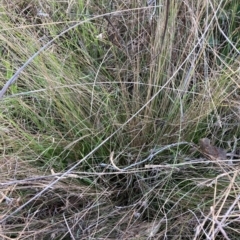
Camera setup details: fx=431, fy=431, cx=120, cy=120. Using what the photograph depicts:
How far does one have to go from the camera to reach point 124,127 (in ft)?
3.40

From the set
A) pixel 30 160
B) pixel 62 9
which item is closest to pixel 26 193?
pixel 30 160

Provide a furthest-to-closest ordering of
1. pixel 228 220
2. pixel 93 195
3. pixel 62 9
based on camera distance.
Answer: pixel 62 9 < pixel 93 195 < pixel 228 220

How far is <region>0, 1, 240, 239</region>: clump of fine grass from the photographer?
36.6 inches

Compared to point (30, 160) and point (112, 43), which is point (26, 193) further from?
point (112, 43)

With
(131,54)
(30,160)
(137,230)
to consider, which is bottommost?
(137,230)

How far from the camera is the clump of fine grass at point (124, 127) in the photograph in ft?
3.05

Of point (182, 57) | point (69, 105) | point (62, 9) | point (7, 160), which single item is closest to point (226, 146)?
point (182, 57)

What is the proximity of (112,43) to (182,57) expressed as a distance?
0.20m

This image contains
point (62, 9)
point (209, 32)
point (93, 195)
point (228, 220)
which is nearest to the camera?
point (228, 220)

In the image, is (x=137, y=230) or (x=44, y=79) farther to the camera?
(x=44, y=79)

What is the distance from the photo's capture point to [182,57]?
1067mm

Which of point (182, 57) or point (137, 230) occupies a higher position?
point (182, 57)

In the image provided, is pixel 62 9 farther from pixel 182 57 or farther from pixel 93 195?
pixel 93 195

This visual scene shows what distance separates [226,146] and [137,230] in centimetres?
30
